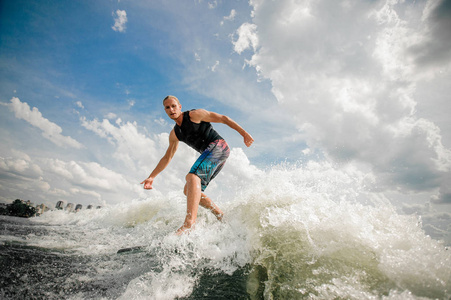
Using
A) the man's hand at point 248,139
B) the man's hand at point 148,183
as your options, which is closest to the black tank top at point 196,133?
the man's hand at point 248,139

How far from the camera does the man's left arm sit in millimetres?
3363

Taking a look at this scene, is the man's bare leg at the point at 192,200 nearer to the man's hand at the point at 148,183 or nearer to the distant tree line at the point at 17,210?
the man's hand at the point at 148,183

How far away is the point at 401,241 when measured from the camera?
1885 millimetres

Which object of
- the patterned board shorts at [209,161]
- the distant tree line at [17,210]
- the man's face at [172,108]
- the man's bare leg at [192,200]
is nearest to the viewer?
the man's bare leg at [192,200]

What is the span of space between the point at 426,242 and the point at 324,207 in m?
1.03

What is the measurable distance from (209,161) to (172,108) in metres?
1.10

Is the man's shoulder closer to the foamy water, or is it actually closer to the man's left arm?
the man's left arm

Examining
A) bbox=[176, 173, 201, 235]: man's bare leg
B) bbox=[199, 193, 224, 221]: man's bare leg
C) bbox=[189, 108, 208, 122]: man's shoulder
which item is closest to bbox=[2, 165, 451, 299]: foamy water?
bbox=[176, 173, 201, 235]: man's bare leg

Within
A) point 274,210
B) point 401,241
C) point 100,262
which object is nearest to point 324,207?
point 274,210

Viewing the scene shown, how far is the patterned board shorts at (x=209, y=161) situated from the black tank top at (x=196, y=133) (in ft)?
0.44

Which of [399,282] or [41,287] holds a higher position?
[399,282]

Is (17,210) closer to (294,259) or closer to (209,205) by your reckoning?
(209,205)

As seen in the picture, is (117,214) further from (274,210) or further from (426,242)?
(426,242)

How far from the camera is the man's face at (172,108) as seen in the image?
3303 millimetres
